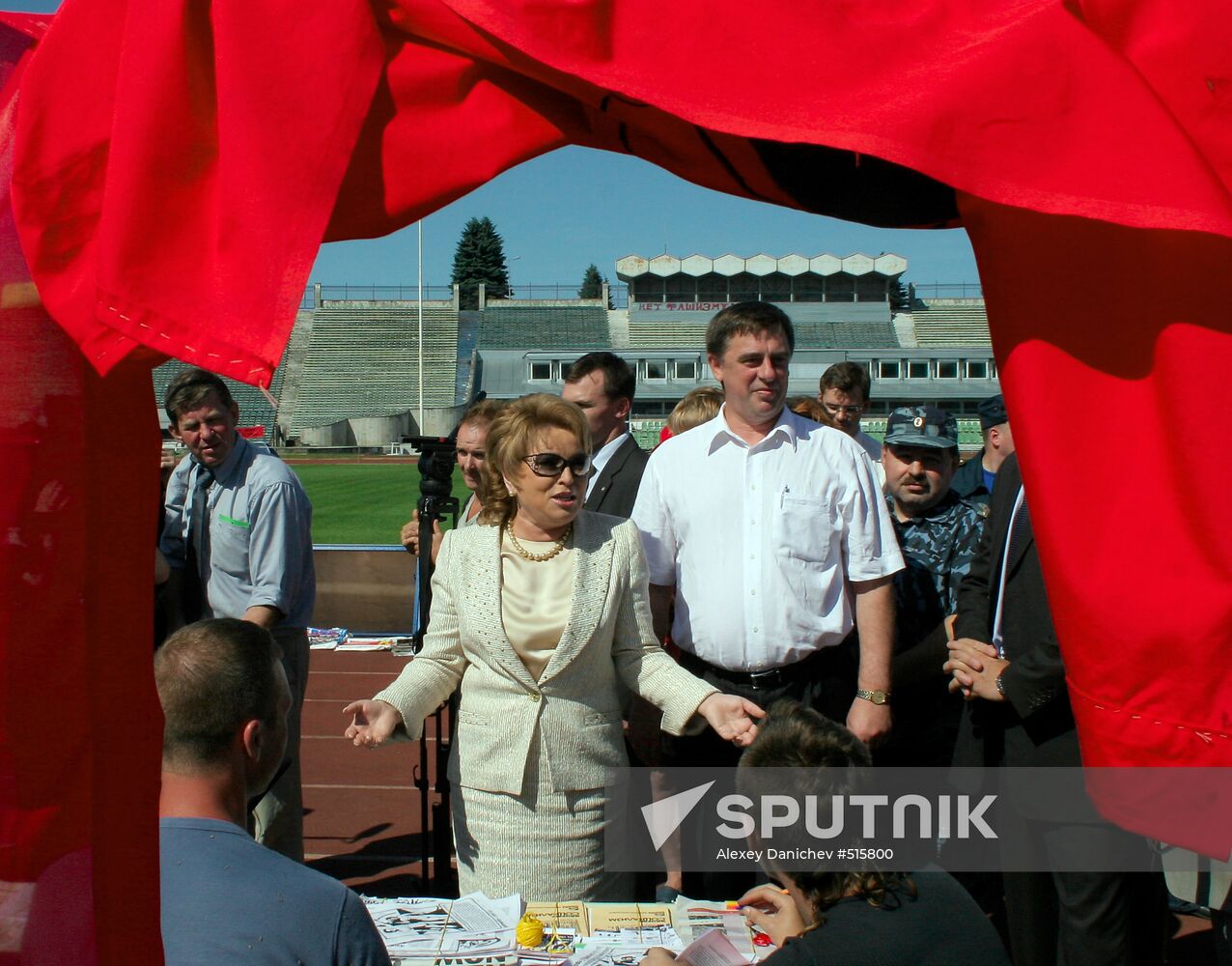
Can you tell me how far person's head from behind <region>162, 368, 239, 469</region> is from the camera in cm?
439

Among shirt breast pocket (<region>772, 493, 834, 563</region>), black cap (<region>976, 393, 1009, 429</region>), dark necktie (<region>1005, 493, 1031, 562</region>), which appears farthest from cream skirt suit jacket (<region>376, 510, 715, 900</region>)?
black cap (<region>976, 393, 1009, 429</region>)

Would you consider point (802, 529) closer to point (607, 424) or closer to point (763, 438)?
point (763, 438)

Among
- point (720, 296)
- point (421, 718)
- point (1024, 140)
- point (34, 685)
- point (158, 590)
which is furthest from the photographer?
point (720, 296)

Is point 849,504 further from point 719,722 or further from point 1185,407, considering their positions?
point 1185,407

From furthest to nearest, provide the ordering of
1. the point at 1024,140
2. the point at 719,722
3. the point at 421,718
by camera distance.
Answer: the point at 421,718 < the point at 719,722 < the point at 1024,140

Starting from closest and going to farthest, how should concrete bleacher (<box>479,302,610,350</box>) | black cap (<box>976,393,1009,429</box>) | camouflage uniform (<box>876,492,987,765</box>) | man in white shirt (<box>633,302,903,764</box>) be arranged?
man in white shirt (<box>633,302,903,764</box>), camouflage uniform (<box>876,492,987,765</box>), black cap (<box>976,393,1009,429</box>), concrete bleacher (<box>479,302,610,350</box>)

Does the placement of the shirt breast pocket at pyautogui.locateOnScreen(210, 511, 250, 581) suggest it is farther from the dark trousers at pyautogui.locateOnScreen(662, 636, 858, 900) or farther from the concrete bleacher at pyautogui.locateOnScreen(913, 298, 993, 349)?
the concrete bleacher at pyautogui.locateOnScreen(913, 298, 993, 349)

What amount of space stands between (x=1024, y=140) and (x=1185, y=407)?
382mm

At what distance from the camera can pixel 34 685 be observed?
148 centimetres

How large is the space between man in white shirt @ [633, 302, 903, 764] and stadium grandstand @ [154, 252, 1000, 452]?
35188mm

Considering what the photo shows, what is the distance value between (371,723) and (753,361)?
5.34 feet

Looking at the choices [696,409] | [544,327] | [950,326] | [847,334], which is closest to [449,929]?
[696,409]

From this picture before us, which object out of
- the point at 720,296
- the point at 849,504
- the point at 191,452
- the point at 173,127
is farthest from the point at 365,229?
the point at 720,296

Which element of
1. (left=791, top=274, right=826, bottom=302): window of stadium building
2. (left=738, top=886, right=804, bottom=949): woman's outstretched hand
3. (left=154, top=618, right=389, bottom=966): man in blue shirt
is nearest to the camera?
(left=154, top=618, right=389, bottom=966): man in blue shirt
